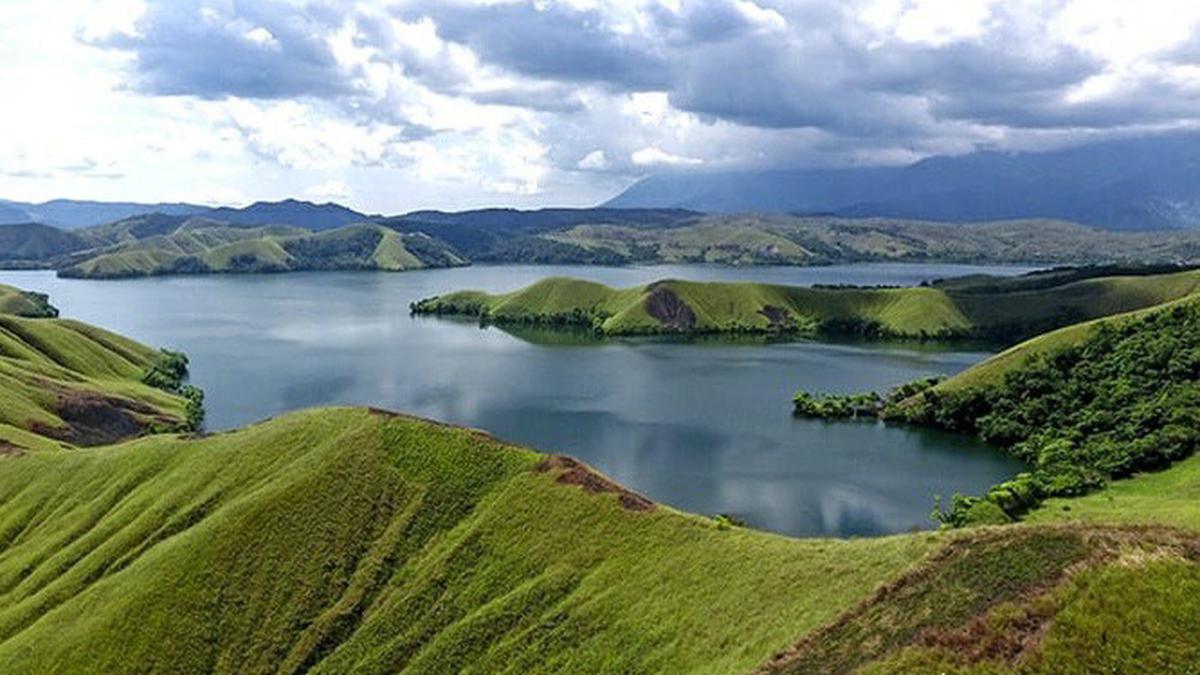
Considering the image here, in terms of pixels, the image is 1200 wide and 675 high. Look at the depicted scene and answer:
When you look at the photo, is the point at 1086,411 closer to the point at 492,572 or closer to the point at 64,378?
the point at 492,572

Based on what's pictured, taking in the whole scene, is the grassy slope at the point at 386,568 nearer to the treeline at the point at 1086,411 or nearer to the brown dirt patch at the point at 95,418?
the brown dirt patch at the point at 95,418

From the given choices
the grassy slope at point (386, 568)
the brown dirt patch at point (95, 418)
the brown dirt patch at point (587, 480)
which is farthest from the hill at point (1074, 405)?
the brown dirt patch at point (95, 418)

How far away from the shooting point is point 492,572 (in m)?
54.8

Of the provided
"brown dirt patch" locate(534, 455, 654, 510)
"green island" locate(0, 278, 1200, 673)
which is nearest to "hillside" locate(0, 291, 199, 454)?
"green island" locate(0, 278, 1200, 673)

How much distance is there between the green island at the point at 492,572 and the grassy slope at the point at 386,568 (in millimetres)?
145

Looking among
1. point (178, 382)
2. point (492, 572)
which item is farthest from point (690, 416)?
point (178, 382)

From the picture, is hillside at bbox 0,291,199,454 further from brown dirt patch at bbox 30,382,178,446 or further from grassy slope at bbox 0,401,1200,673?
grassy slope at bbox 0,401,1200,673

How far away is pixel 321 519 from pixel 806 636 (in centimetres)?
3659

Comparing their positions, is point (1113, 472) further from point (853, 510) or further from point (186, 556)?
point (186, 556)

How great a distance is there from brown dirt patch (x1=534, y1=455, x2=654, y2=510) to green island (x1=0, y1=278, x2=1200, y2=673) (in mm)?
249

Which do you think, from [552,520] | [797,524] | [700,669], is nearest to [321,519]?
[552,520]

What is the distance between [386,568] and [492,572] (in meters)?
7.93

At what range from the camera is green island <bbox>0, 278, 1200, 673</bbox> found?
3425 centimetres

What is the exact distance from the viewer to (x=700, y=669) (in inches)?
1598
